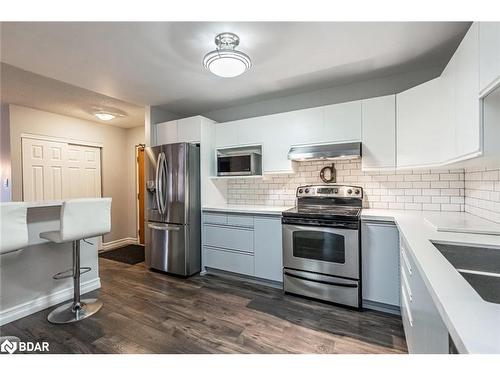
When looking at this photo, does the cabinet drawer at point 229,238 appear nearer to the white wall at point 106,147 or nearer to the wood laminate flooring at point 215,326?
the wood laminate flooring at point 215,326

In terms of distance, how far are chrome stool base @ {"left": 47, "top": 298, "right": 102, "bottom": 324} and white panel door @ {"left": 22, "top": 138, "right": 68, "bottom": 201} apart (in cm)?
229

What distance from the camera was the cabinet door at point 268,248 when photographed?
8.62 ft

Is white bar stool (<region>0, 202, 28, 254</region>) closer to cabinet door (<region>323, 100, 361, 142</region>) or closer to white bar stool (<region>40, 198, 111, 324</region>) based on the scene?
white bar stool (<region>40, 198, 111, 324</region>)

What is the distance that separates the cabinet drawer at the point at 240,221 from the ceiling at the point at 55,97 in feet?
7.57

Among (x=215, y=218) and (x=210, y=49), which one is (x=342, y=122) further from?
(x=215, y=218)

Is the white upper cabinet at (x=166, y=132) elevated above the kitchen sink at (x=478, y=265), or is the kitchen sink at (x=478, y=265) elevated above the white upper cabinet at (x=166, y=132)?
the white upper cabinet at (x=166, y=132)

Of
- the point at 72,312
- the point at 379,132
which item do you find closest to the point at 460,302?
the point at 379,132

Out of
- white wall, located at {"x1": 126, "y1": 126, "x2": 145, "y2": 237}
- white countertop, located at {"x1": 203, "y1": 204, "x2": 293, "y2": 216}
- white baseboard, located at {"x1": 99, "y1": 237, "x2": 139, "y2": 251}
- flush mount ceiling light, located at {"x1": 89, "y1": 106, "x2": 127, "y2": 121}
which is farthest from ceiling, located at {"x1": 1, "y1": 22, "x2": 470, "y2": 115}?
white baseboard, located at {"x1": 99, "y1": 237, "x2": 139, "y2": 251}

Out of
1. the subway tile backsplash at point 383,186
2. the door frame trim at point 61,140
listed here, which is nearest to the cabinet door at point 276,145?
the subway tile backsplash at point 383,186

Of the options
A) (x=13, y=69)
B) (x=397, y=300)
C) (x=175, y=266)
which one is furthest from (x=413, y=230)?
(x=13, y=69)

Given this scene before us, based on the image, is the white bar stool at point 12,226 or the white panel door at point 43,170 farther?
the white panel door at point 43,170

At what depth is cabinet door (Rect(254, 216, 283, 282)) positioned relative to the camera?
2.63 metres
